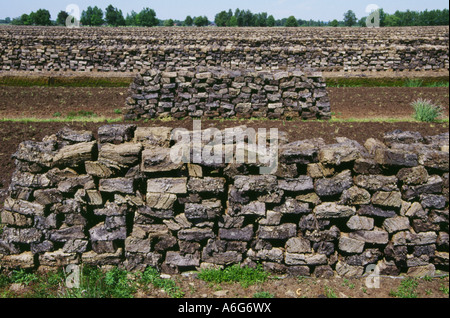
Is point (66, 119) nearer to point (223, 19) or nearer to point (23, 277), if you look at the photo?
point (23, 277)

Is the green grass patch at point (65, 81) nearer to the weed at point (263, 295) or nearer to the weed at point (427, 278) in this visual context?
the weed at point (263, 295)

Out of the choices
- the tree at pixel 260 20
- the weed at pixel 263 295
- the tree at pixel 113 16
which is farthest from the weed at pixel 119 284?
the tree at pixel 260 20

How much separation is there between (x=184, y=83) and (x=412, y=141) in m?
9.47

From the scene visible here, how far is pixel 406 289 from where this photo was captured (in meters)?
4.77

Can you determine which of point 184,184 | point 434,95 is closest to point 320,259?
point 184,184

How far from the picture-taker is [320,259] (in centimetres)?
508

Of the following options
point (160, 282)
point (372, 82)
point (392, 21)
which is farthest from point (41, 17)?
point (160, 282)

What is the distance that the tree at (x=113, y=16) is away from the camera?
66.4 metres

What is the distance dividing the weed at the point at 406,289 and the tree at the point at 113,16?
211 feet

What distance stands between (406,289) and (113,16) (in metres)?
77.1

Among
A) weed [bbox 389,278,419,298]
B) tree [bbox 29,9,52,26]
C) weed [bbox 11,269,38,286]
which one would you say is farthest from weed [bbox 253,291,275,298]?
tree [bbox 29,9,52,26]

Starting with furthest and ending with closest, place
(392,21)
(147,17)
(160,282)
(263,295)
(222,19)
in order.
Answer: (222,19) < (147,17) < (392,21) < (160,282) < (263,295)

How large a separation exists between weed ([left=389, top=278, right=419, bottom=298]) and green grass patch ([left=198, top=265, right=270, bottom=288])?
5.43 feet

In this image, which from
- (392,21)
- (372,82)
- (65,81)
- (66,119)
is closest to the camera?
(66,119)
